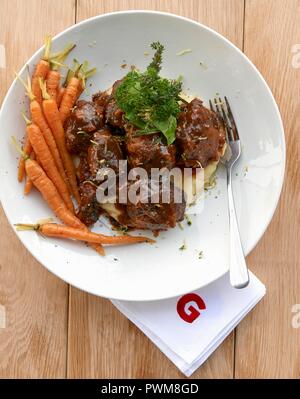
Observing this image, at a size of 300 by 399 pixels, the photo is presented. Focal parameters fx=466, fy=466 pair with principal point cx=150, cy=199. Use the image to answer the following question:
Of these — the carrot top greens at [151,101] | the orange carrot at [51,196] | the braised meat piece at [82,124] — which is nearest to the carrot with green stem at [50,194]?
the orange carrot at [51,196]

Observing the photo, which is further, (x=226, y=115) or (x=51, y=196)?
(x=226, y=115)

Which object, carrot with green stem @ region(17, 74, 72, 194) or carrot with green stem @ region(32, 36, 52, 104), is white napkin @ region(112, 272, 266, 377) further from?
carrot with green stem @ region(32, 36, 52, 104)

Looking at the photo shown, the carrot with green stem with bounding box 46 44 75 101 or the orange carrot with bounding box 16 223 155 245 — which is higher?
the carrot with green stem with bounding box 46 44 75 101

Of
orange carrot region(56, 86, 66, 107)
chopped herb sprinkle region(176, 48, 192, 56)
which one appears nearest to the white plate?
chopped herb sprinkle region(176, 48, 192, 56)

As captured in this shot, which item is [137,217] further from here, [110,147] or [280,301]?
[280,301]

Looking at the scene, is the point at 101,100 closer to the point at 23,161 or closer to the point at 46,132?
the point at 46,132

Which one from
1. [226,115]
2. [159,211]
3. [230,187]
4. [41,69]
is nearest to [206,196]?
[230,187]
